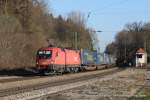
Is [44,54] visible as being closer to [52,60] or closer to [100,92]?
[52,60]

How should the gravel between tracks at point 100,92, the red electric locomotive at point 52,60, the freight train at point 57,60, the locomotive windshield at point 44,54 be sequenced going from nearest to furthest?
the gravel between tracks at point 100,92
the red electric locomotive at point 52,60
the freight train at point 57,60
the locomotive windshield at point 44,54

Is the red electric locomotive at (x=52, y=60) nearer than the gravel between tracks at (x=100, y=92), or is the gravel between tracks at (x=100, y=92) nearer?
the gravel between tracks at (x=100, y=92)

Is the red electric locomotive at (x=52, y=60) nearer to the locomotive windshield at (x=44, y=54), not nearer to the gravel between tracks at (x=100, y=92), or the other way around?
Answer: the locomotive windshield at (x=44, y=54)

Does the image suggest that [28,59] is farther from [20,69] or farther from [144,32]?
[144,32]

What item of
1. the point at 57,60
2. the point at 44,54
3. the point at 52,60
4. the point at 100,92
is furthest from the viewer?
the point at 57,60

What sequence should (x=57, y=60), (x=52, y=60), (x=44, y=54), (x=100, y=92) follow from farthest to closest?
(x=57, y=60) < (x=44, y=54) < (x=52, y=60) < (x=100, y=92)

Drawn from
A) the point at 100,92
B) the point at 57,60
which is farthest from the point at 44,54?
the point at 100,92

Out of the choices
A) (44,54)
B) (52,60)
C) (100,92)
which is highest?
(44,54)

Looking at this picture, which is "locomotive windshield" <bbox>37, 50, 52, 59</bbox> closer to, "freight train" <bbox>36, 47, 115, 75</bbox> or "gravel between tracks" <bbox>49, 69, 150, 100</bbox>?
"freight train" <bbox>36, 47, 115, 75</bbox>

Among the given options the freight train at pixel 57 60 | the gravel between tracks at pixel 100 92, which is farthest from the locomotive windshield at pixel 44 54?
the gravel between tracks at pixel 100 92

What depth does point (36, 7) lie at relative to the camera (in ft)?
271

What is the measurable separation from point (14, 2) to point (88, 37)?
4858 centimetres

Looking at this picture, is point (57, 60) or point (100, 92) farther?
point (57, 60)

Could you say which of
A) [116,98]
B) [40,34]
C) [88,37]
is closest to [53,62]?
[116,98]
